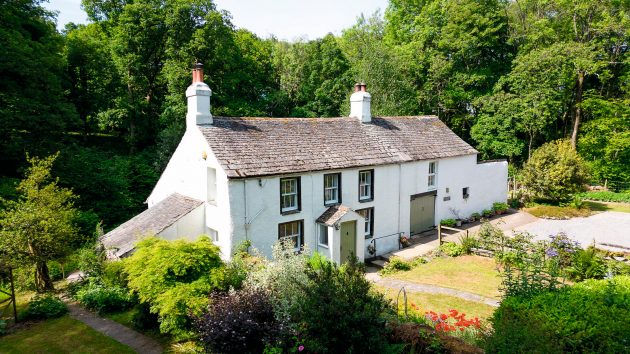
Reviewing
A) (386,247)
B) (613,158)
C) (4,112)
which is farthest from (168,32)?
(613,158)

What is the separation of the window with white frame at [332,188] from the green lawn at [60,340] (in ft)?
37.1

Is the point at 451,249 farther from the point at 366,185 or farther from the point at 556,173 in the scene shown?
the point at 556,173

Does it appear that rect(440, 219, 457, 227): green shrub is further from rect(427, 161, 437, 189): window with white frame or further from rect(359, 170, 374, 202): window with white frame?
rect(359, 170, 374, 202): window with white frame

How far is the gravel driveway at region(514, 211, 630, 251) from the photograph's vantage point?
2253 centimetres

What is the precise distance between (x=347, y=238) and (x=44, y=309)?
12.4m

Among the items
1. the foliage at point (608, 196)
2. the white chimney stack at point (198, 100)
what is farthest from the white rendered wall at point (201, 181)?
the foliage at point (608, 196)

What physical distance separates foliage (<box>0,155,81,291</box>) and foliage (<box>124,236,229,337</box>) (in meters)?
4.39

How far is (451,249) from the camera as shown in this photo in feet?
67.3

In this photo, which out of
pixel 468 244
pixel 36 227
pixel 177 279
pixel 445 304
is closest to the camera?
pixel 177 279

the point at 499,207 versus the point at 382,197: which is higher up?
the point at 382,197

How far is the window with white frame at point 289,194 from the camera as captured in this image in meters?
18.1

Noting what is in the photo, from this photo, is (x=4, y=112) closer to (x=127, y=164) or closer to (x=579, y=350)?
(x=127, y=164)

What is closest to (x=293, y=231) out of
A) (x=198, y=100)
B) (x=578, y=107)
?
(x=198, y=100)

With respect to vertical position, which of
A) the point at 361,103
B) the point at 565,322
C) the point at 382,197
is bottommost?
the point at 565,322
